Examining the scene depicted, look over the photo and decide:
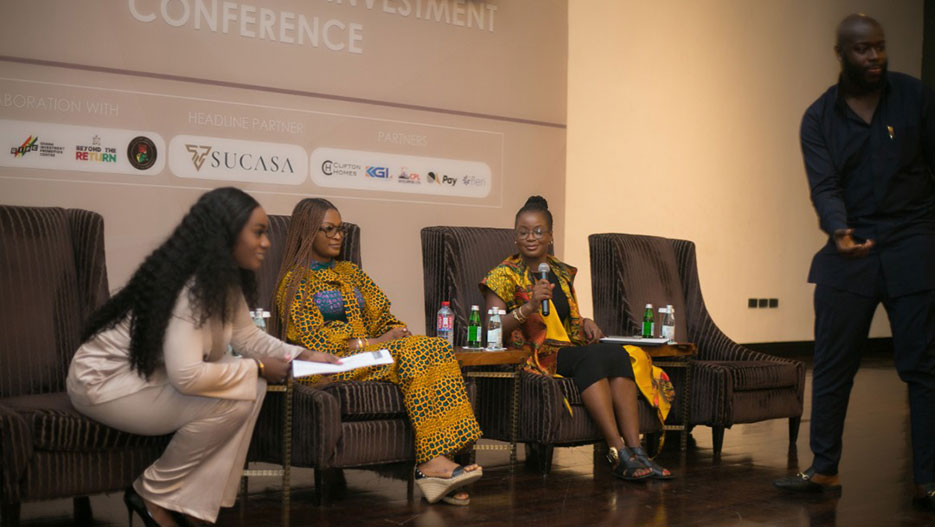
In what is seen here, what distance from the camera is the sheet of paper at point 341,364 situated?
2.86 metres

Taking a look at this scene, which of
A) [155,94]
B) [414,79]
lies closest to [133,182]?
[155,94]

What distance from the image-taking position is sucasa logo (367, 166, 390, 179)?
233 inches

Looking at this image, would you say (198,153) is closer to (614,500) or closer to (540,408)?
(540,408)

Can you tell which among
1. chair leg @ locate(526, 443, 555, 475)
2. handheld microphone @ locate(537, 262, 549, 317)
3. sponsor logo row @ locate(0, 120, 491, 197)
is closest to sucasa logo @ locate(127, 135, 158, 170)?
sponsor logo row @ locate(0, 120, 491, 197)

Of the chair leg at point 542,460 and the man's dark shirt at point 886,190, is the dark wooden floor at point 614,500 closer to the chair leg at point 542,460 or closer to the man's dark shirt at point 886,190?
the chair leg at point 542,460

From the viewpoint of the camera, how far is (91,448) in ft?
8.89

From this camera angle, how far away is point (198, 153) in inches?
208

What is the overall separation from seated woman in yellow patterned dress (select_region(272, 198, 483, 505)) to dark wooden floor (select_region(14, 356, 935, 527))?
0.59 feet

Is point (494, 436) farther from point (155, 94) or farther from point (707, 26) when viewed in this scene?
point (707, 26)

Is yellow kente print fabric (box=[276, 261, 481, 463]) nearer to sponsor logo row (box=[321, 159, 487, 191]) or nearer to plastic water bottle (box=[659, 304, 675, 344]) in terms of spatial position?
plastic water bottle (box=[659, 304, 675, 344])

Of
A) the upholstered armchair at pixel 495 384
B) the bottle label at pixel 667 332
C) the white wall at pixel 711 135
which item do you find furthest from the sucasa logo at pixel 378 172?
the bottle label at pixel 667 332

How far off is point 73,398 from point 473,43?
4305mm

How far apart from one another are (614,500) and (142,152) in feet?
10.4

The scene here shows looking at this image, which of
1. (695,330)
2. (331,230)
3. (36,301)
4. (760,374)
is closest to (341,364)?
(331,230)
